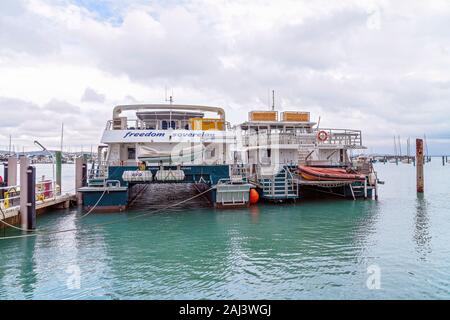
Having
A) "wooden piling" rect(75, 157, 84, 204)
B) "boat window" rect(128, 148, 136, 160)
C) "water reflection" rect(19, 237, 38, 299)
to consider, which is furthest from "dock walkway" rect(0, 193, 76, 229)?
"boat window" rect(128, 148, 136, 160)

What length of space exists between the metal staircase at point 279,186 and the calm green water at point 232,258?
4387 millimetres

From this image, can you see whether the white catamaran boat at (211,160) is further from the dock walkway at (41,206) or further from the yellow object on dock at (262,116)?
the yellow object on dock at (262,116)

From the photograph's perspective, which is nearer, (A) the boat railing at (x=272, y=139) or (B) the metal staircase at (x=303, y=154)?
(A) the boat railing at (x=272, y=139)

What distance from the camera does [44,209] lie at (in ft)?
62.0

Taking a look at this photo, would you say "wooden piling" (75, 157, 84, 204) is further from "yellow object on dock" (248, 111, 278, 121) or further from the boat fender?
"yellow object on dock" (248, 111, 278, 121)

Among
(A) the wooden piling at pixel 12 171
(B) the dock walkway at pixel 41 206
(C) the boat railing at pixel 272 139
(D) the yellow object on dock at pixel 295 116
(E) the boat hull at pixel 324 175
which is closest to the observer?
(B) the dock walkway at pixel 41 206

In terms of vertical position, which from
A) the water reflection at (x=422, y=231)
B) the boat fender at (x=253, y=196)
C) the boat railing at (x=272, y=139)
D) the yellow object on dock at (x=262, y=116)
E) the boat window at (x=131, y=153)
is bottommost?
the water reflection at (x=422, y=231)

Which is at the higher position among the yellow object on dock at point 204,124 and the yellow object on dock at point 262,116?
the yellow object on dock at point 262,116

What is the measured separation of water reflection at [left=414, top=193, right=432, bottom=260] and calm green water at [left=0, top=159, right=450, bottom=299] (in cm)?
4

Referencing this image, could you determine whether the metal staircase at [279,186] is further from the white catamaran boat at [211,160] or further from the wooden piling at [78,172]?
the wooden piling at [78,172]

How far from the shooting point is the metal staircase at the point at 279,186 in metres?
21.2

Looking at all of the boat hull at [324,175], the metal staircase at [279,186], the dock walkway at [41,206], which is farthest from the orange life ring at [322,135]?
the dock walkway at [41,206]

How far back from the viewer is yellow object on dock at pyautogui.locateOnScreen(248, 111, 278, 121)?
3200cm

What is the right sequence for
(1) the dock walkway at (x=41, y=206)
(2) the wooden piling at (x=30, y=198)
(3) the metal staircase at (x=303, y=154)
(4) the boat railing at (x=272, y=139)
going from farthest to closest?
1. (3) the metal staircase at (x=303, y=154)
2. (4) the boat railing at (x=272, y=139)
3. (2) the wooden piling at (x=30, y=198)
4. (1) the dock walkway at (x=41, y=206)
